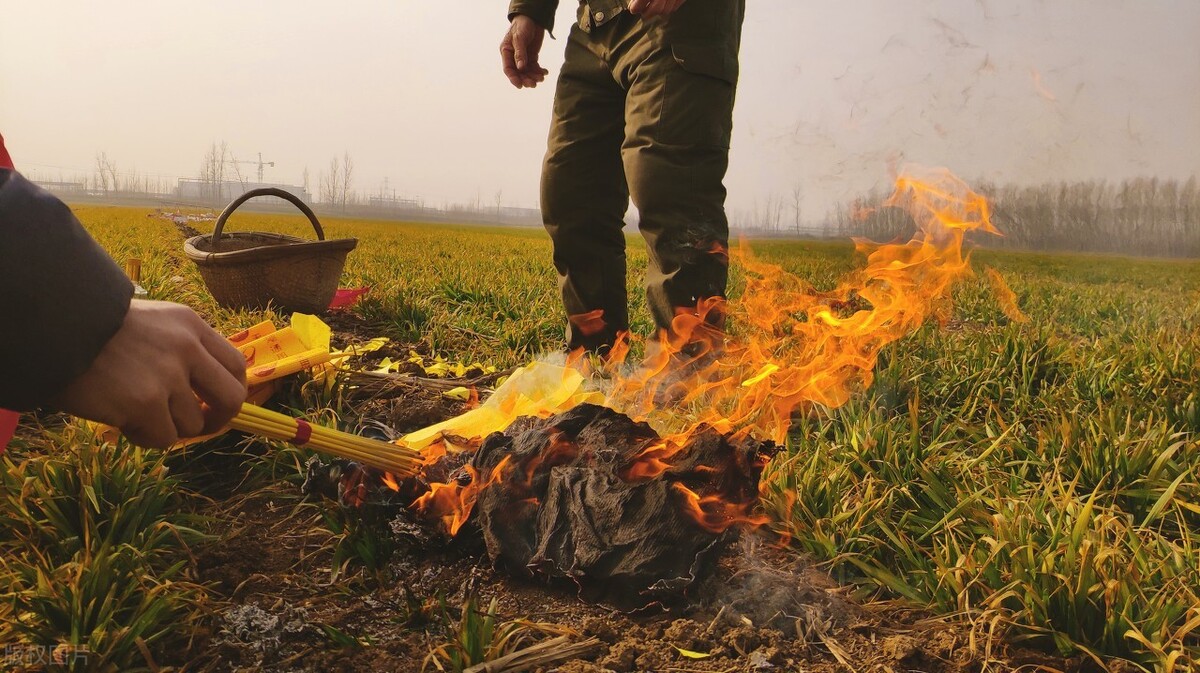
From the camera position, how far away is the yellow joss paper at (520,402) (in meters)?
2.30

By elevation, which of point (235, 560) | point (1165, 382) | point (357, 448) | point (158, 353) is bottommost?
point (235, 560)

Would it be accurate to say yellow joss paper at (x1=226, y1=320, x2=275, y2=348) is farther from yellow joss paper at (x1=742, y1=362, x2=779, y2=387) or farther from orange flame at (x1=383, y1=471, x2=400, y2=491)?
yellow joss paper at (x1=742, y1=362, x2=779, y2=387)

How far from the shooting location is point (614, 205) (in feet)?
11.1

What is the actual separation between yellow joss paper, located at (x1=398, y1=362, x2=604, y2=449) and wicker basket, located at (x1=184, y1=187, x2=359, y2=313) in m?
2.30

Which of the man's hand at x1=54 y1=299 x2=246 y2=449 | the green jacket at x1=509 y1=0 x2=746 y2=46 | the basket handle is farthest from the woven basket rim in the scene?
the man's hand at x1=54 y1=299 x2=246 y2=449

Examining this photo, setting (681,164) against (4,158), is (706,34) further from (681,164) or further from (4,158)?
(4,158)

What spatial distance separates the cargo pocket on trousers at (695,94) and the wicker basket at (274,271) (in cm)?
254

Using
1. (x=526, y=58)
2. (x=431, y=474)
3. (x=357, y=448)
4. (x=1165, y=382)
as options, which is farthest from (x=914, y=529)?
(x=526, y=58)

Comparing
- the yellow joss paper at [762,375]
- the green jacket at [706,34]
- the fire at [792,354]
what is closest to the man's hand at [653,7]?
the green jacket at [706,34]

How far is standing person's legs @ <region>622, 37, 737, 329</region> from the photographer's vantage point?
2.72 meters

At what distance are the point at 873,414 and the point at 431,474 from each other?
1.29 m

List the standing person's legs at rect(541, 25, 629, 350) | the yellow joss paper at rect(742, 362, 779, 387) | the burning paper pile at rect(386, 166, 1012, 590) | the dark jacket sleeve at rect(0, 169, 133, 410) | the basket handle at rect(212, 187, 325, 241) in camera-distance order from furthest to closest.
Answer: the basket handle at rect(212, 187, 325, 241), the standing person's legs at rect(541, 25, 629, 350), the yellow joss paper at rect(742, 362, 779, 387), the burning paper pile at rect(386, 166, 1012, 590), the dark jacket sleeve at rect(0, 169, 133, 410)

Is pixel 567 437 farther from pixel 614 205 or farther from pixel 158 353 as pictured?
pixel 614 205

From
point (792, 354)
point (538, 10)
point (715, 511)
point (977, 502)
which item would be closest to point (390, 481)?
point (715, 511)
